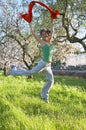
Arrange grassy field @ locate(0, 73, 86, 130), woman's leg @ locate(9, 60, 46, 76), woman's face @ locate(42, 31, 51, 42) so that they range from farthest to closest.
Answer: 1. woman's face @ locate(42, 31, 51, 42)
2. woman's leg @ locate(9, 60, 46, 76)
3. grassy field @ locate(0, 73, 86, 130)

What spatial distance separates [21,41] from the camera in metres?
37.5

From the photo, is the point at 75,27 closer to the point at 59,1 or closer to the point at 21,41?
the point at 59,1

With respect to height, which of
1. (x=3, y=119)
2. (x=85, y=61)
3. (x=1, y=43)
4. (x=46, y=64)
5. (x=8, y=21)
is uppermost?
(x=46, y=64)

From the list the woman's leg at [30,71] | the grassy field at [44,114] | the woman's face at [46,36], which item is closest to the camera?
the grassy field at [44,114]

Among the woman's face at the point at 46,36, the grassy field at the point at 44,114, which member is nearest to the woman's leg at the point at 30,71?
the woman's face at the point at 46,36

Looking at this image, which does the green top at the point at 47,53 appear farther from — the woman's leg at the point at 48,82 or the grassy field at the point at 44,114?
the grassy field at the point at 44,114

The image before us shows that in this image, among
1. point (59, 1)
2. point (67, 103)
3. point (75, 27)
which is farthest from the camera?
point (75, 27)

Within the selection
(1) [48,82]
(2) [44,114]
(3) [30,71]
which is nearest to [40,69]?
(3) [30,71]

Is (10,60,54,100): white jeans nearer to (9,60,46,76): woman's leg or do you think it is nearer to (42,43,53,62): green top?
(9,60,46,76): woman's leg

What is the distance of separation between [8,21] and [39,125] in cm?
3204

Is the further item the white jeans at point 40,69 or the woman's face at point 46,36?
the woman's face at point 46,36

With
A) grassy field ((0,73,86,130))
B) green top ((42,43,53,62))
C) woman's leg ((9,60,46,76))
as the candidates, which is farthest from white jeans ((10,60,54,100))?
grassy field ((0,73,86,130))

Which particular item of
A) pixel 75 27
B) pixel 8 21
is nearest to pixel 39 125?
pixel 75 27

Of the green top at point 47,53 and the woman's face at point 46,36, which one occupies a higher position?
the woman's face at point 46,36
